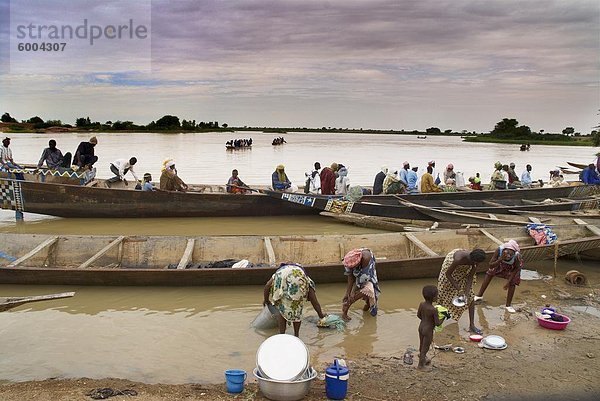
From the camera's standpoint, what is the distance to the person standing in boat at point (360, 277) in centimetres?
530

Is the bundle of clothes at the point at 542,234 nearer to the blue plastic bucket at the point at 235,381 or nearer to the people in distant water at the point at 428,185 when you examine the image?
the people in distant water at the point at 428,185

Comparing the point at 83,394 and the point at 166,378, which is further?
the point at 166,378

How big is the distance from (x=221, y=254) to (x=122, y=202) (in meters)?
4.74

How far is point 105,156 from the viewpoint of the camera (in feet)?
108

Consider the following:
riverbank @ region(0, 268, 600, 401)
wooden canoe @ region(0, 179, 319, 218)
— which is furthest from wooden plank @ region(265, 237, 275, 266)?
wooden canoe @ region(0, 179, 319, 218)

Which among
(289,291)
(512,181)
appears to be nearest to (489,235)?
(289,291)

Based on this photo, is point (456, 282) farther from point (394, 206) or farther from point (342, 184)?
point (342, 184)

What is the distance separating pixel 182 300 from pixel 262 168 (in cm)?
2112

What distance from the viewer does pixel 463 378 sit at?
4301 mm

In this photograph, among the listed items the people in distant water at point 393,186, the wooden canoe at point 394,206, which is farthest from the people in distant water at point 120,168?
the people in distant water at point 393,186

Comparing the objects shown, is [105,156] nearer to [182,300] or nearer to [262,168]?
[262,168]

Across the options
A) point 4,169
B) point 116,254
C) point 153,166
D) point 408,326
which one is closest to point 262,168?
point 153,166

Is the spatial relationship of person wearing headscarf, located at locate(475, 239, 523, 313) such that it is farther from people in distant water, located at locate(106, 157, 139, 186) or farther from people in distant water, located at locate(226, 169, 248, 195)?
people in distant water, located at locate(106, 157, 139, 186)

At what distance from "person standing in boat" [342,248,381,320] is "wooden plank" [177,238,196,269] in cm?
225
